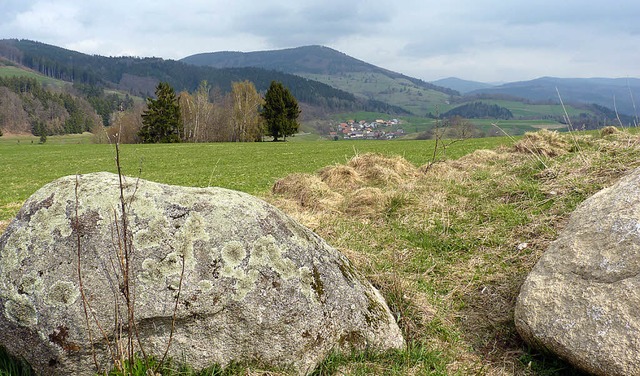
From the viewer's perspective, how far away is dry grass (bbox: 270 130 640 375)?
4.33 m

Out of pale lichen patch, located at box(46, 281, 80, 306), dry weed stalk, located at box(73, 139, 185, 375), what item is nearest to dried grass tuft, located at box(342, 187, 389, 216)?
dry weed stalk, located at box(73, 139, 185, 375)

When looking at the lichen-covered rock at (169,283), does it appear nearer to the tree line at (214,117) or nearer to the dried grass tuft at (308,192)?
the dried grass tuft at (308,192)

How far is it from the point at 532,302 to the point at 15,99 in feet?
561

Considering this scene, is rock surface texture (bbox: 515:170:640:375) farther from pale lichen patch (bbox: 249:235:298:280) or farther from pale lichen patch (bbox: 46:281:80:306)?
pale lichen patch (bbox: 46:281:80:306)

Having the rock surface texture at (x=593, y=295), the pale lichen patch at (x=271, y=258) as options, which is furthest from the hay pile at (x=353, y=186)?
the pale lichen patch at (x=271, y=258)

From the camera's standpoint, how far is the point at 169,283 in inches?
130

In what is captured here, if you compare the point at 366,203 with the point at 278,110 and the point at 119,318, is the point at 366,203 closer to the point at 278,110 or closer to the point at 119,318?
the point at 119,318

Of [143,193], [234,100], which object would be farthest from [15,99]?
[143,193]

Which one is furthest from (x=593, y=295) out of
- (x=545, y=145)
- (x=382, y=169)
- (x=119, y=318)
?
(x=545, y=145)

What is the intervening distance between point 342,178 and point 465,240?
7.69m

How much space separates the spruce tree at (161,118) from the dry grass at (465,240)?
5894 cm

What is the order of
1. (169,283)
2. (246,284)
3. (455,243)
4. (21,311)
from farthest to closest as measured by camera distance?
(455,243) → (246,284) → (169,283) → (21,311)

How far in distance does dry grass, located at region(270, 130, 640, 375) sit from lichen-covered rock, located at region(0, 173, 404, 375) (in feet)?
3.28

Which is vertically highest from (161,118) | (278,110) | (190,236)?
(278,110)
